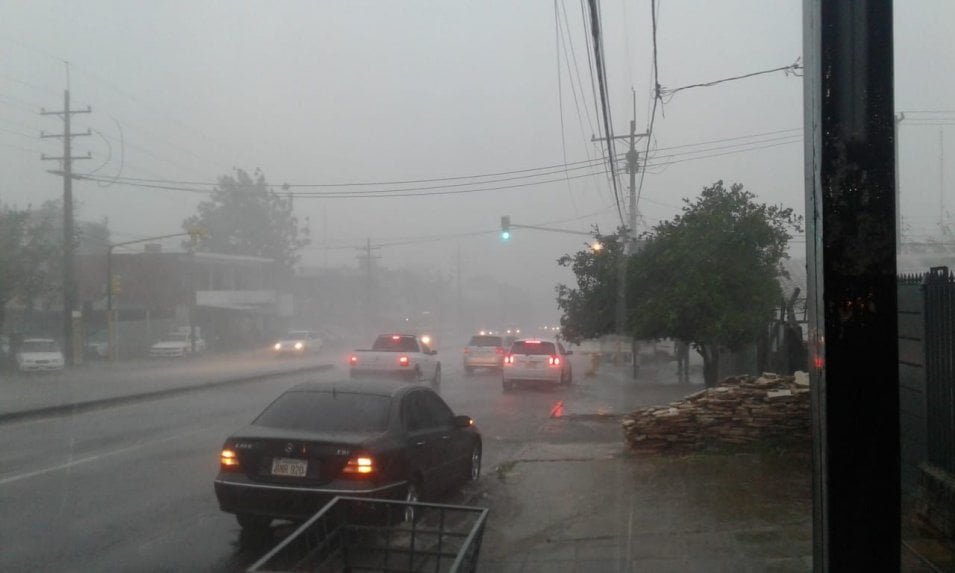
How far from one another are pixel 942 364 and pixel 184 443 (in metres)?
11.5

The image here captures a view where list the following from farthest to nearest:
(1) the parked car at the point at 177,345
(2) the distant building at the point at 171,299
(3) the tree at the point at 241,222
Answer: (3) the tree at the point at 241,222 → (2) the distant building at the point at 171,299 → (1) the parked car at the point at 177,345

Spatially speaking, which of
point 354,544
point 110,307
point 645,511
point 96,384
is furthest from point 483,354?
point 354,544

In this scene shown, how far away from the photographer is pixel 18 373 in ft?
128

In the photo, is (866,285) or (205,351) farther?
(205,351)

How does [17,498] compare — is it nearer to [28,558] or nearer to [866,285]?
[28,558]

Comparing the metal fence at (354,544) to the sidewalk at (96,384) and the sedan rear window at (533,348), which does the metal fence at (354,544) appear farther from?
the sedan rear window at (533,348)

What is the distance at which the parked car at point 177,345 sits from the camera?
170ft

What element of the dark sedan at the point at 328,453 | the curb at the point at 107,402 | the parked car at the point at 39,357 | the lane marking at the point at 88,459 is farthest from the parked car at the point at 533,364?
the parked car at the point at 39,357

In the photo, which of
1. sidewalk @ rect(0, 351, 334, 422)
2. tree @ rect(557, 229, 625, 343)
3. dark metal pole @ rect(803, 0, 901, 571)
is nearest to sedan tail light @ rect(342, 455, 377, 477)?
dark metal pole @ rect(803, 0, 901, 571)

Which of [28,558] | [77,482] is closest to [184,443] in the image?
[77,482]

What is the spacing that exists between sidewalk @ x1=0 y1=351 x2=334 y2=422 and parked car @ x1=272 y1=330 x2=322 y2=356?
252 inches

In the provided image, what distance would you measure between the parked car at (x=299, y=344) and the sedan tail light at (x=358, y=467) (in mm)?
42583

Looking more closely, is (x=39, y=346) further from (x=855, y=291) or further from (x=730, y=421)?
(x=855, y=291)

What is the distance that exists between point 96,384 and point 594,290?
16.5m
